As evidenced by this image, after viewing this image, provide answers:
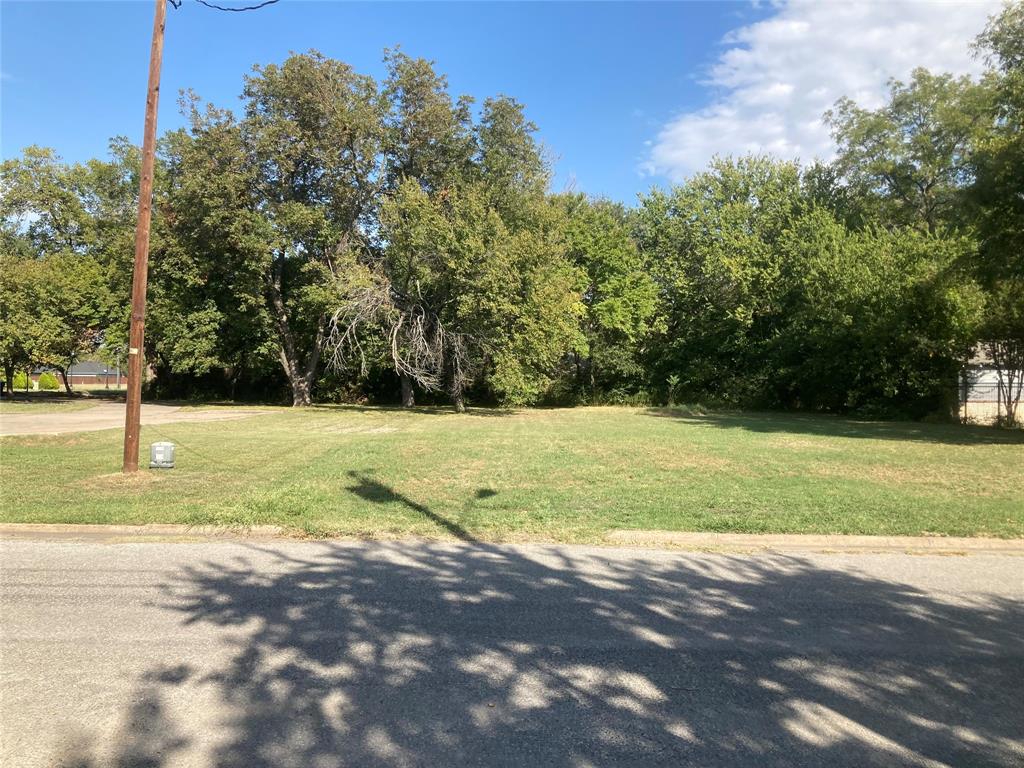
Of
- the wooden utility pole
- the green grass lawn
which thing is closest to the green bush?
the green grass lawn

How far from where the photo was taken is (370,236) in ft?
107

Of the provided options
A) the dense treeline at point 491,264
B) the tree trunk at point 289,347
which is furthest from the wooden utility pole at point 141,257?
the tree trunk at point 289,347

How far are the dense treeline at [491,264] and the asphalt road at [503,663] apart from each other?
17750 mm

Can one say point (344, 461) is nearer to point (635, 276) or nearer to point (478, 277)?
point (478, 277)

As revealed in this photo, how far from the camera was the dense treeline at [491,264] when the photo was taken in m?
27.4

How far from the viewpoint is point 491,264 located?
1056 inches

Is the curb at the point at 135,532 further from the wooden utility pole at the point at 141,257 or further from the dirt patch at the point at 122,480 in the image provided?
the wooden utility pole at the point at 141,257

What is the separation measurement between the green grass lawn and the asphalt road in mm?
1596

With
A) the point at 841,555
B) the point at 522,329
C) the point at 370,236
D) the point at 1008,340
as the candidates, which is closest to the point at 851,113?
the point at 1008,340

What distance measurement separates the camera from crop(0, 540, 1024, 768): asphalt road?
3.20m

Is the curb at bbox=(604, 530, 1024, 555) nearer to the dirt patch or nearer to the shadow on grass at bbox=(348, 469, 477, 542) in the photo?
the shadow on grass at bbox=(348, 469, 477, 542)

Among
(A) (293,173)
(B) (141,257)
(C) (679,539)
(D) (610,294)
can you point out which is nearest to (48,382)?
(A) (293,173)

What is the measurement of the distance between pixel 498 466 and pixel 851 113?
4040 cm

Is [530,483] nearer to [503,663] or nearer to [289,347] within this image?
[503,663]
